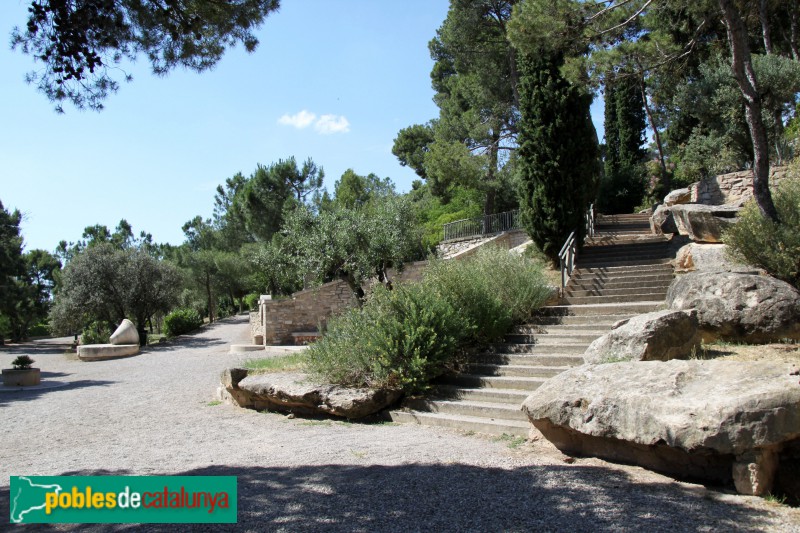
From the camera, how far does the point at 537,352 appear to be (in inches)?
311

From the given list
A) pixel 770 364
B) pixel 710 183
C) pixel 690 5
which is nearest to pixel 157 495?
pixel 770 364

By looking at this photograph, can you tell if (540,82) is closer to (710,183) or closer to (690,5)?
(690,5)

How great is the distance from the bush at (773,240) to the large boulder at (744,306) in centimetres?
71

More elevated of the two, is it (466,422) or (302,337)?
(302,337)

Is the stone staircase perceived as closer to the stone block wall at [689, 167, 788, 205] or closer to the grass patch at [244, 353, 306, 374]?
the grass patch at [244, 353, 306, 374]

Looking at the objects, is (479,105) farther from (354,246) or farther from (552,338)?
(552,338)

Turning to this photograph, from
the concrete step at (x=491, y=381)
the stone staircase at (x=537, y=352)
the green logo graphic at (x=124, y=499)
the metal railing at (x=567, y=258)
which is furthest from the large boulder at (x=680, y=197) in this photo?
the green logo graphic at (x=124, y=499)

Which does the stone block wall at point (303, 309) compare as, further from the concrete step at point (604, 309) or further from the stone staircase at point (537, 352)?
the concrete step at point (604, 309)

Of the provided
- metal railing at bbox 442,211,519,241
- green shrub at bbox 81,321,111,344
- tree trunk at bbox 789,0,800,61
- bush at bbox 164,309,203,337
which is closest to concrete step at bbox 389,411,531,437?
metal railing at bbox 442,211,519,241

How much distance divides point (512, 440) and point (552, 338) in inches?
120

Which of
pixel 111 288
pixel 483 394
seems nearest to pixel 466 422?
pixel 483 394

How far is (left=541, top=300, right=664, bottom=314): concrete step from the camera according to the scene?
8.71m

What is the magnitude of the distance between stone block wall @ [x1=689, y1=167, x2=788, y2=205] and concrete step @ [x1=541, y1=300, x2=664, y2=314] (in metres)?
8.68

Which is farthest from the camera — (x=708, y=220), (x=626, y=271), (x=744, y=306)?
(x=626, y=271)
